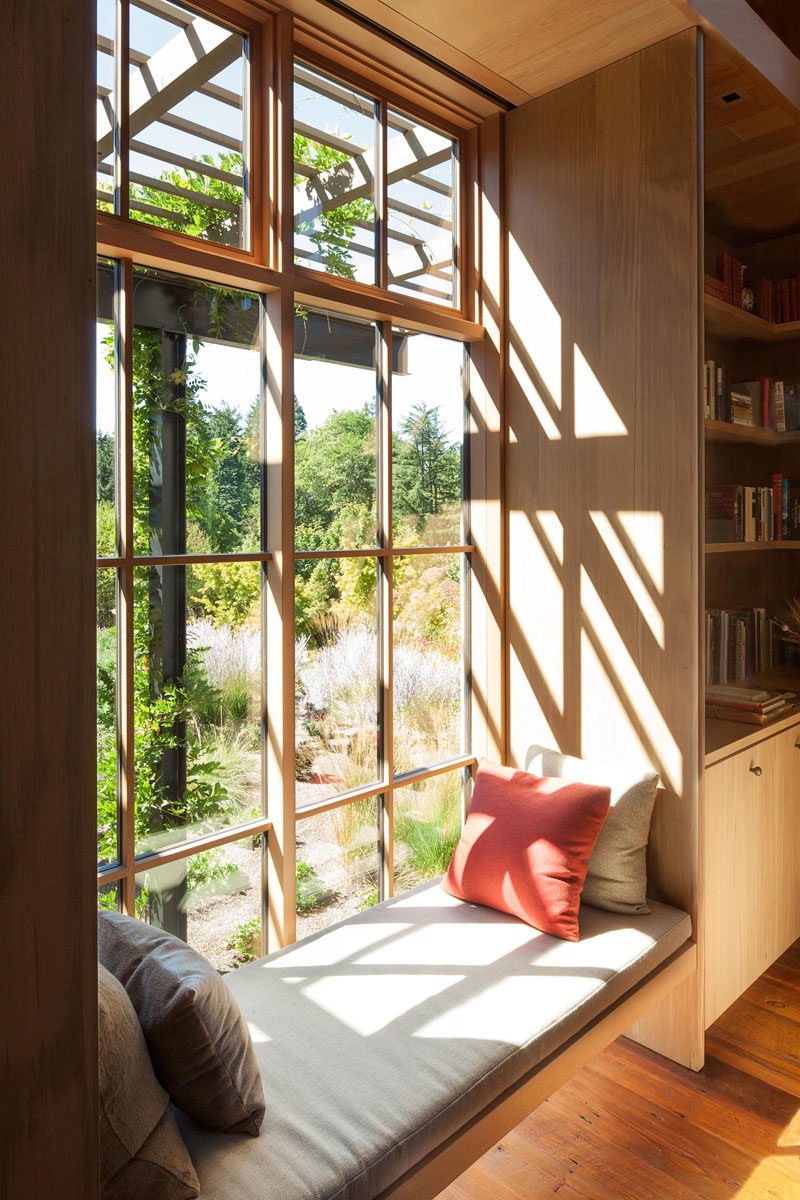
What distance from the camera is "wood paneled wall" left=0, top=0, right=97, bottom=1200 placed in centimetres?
68

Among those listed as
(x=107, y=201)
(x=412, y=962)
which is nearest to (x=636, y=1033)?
(x=412, y=962)

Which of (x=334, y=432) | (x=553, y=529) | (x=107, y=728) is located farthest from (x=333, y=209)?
(x=107, y=728)

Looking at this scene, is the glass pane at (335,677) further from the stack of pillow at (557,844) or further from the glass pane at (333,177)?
the glass pane at (333,177)

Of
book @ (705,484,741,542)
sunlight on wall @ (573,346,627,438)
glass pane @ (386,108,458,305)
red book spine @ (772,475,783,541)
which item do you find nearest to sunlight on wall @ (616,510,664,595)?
book @ (705,484,741,542)

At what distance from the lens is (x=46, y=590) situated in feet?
2.31

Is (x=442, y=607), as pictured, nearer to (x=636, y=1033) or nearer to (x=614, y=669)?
(x=614, y=669)

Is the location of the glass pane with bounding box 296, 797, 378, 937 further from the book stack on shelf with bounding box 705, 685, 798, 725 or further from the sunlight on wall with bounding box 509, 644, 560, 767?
the book stack on shelf with bounding box 705, 685, 798, 725

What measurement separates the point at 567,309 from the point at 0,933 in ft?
7.67

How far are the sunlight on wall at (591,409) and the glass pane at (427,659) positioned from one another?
606mm

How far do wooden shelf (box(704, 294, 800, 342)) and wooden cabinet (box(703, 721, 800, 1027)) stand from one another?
4.29ft

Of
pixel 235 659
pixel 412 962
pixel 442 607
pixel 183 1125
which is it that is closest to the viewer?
pixel 183 1125

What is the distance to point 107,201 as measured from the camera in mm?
1795

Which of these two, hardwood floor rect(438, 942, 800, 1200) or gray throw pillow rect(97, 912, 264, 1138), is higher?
gray throw pillow rect(97, 912, 264, 1138)

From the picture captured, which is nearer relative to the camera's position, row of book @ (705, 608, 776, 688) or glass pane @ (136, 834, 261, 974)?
glass pane @ (136, 834, 261, 974)
